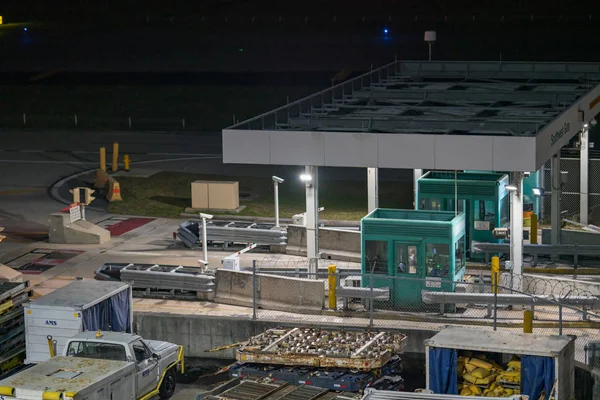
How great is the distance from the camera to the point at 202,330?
28.7 meters

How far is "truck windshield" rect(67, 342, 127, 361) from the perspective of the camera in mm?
24531

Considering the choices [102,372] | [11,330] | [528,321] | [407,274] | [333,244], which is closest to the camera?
[102,372]

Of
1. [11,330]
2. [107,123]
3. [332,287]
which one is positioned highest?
[107,123]

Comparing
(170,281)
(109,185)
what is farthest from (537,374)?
(109,185)

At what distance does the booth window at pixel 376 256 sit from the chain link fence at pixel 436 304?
15 centimetres

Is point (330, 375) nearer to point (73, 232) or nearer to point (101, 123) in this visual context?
point (73, 232)

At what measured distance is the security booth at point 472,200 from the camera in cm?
3369

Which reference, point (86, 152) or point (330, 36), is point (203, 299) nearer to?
point (86, 152)

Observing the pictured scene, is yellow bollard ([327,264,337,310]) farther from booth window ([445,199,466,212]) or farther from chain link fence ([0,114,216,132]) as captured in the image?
chain link fence ([0,114,216,132])

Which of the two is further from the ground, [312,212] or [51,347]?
[312,212]

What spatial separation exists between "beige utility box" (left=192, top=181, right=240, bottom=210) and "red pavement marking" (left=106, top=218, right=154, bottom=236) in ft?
6.53

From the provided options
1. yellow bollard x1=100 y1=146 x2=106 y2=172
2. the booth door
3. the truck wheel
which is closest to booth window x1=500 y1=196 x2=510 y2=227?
the booth door

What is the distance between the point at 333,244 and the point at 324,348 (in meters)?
10.5

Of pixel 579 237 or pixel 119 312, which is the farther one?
pixel 579 237
